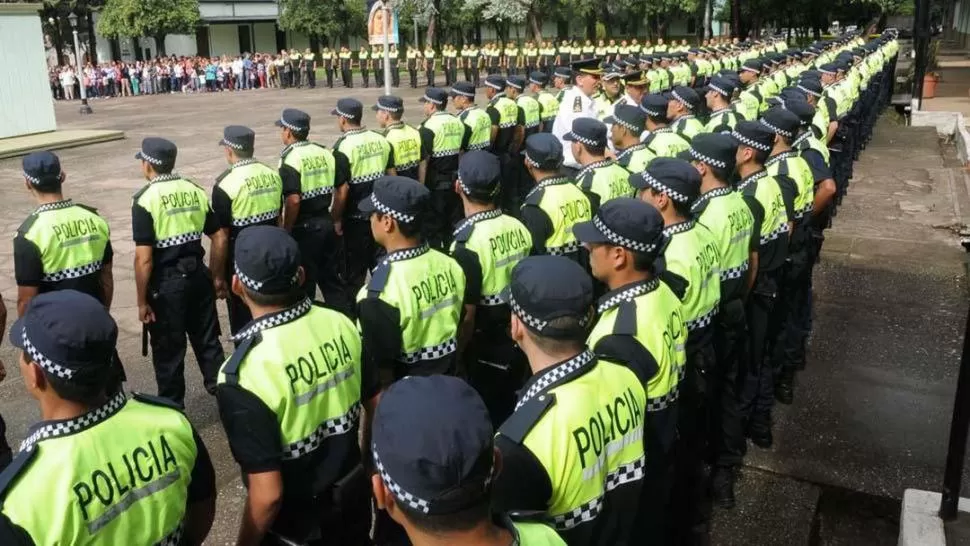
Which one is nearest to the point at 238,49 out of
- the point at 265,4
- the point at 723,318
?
the point at 265,4

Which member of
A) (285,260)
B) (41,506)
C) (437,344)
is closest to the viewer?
(41,506)

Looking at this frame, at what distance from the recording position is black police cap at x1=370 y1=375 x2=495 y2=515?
1.64 m

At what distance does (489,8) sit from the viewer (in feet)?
159

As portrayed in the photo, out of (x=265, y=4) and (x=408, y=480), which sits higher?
(x=265, y=4)

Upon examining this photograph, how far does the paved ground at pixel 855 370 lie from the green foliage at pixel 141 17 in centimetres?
2634

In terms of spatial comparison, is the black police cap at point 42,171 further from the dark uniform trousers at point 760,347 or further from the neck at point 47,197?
the dark uniform trousers at point 760,347

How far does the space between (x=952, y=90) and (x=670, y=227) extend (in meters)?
26.5

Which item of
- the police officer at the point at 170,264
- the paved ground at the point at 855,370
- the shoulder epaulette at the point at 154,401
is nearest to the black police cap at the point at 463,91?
the paved ground at the point at 855,370

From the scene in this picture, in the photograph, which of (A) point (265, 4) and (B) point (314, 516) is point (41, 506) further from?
(A) point (265, 4)

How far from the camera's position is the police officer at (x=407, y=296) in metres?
3.69

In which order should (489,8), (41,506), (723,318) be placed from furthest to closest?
(489,8) < (723,318) < (41,506)

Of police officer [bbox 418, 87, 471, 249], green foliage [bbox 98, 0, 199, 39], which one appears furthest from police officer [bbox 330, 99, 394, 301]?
green foliage [bbox 98, 0, 199, 39]

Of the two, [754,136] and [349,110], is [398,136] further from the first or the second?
[754,136]

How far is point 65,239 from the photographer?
496 cm
